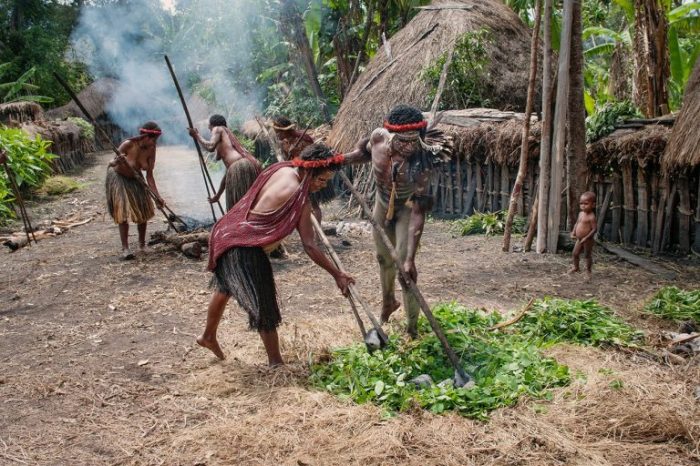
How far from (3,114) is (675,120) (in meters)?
16.5

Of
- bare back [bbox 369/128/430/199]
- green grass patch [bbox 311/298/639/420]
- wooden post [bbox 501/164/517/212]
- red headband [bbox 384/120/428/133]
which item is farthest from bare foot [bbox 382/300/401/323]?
wooden post [bbox 501/164/517/212]

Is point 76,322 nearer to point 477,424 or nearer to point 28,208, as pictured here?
point 477,424

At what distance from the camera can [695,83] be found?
6930 millimetres

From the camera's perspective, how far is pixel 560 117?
7078 mm

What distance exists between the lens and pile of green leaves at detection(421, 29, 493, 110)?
10891 millimetres

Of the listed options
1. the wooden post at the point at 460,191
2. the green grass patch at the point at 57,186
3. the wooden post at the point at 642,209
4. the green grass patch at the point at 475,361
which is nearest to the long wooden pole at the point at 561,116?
the wooden post at the point at 642,209

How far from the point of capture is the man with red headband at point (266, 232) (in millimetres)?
3787

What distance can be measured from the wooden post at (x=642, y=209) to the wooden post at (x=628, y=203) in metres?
0.09

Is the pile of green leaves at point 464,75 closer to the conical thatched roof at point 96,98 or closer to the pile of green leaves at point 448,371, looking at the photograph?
the pile of green leaves at point 448,371

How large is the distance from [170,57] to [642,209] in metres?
24.5

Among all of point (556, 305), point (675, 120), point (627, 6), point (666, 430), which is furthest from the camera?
point (627, 6)

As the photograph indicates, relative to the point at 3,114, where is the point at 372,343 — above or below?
below

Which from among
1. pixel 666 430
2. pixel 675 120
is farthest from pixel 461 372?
pixel 675 120

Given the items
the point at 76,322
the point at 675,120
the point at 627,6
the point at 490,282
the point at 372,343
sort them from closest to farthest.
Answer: the point at 372,343, the point at 76,322, the point at 490,282, the point at 675,120, the point at 627,6
